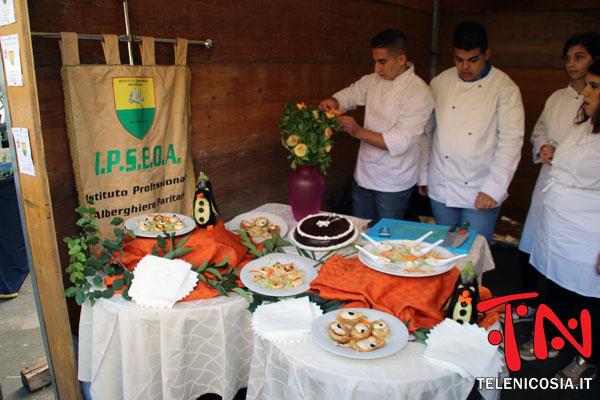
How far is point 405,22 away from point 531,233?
262cm

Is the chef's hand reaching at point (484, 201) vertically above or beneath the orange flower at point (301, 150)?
beneath

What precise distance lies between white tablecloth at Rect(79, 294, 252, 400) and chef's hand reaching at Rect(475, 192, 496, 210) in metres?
1.60

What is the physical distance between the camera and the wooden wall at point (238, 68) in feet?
6.55

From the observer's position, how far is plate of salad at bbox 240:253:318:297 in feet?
5.41

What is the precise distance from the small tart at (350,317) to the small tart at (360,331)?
0.02m

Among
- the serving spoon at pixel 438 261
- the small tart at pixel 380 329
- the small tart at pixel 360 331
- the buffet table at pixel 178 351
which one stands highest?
the serving spoon at pixel 438 261

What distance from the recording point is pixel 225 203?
2.94 metres

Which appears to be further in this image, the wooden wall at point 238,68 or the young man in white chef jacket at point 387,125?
the young man in white chef jacket at point 387,125

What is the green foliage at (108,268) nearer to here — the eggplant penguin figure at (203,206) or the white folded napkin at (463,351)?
the eggplant penguin figure at (203,206)

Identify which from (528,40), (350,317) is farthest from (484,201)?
(528,40)

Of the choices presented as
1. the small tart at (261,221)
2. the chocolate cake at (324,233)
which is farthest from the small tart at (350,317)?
the small tart at (261,221)

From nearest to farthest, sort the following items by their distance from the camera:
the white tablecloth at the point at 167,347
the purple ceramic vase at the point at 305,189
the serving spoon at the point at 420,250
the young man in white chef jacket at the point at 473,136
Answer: the white tablecloth at the point at 167,347 < the serving spoon at the point at 420,250 < the purple ceramic vase at the point at 305,189 < the young man in white chef jacket at the point at 473,136

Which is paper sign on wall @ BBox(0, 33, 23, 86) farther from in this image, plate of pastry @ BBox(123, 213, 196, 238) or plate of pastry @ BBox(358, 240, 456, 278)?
plate of pastry @ BBox(358, 240, 456, 278)

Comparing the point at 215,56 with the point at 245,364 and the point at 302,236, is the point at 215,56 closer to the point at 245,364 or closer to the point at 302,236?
the point at 302,236
